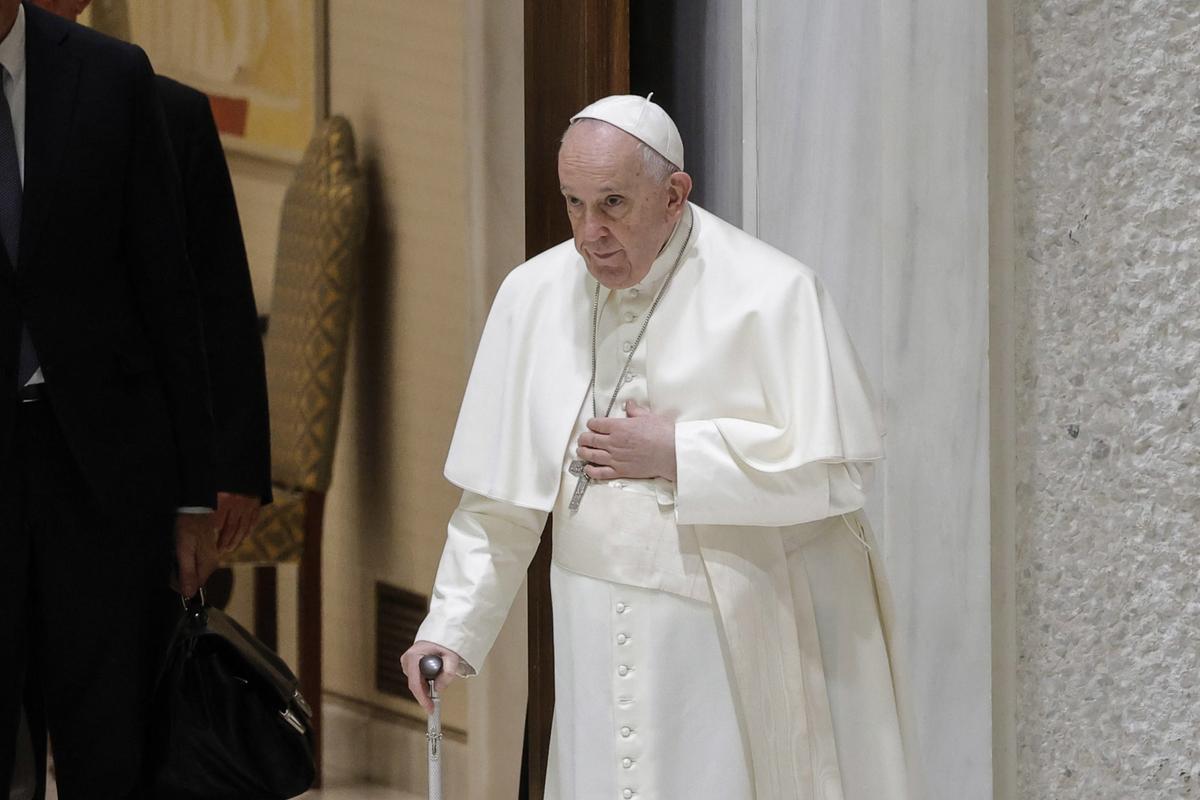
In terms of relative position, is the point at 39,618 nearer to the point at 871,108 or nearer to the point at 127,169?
the point at 127,169

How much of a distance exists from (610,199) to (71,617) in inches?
50.9

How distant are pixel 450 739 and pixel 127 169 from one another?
6.08 ft

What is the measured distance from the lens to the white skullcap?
281 centimetres

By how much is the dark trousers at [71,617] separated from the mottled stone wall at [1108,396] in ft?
6.03

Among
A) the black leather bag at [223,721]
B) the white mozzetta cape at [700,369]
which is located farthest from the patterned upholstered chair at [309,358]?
the white mozzetta cape at [700,369]

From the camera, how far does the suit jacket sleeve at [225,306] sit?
3.78m

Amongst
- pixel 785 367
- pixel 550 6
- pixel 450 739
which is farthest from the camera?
pixel 450 739

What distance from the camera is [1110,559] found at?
3.44 metres

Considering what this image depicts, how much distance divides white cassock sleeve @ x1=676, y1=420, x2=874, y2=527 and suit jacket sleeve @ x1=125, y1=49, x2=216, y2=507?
40.6 inches

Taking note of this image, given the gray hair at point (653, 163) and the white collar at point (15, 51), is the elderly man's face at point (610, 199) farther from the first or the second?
the white collar at point (15, 51)

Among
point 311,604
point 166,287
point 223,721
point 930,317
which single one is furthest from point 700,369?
point 311,604

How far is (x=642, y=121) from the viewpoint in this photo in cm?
282

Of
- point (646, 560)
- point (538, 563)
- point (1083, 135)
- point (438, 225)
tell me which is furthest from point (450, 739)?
point (1083, 135)

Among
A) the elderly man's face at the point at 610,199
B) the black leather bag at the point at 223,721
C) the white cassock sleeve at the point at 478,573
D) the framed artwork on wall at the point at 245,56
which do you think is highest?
the framed artwork on wall at the point at 245,56
